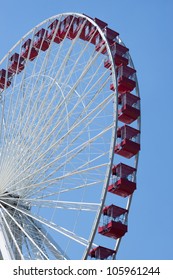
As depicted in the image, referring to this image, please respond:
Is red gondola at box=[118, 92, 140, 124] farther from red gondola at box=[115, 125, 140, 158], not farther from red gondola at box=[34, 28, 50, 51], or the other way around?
red gondola at box=[34, 28, 50, 51]

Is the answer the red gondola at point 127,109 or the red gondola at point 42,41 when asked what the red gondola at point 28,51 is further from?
the red gondola at point 127,109

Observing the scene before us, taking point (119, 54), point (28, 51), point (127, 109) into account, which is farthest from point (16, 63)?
point (127, 109)

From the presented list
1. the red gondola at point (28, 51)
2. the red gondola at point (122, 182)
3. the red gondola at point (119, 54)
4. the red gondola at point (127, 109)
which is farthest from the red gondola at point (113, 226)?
the red gondola at point (28, 51)

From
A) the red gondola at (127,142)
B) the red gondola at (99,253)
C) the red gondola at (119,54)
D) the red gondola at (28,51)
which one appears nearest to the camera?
the red gondola at (99,253)

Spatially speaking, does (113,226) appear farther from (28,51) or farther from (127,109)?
(28,51)

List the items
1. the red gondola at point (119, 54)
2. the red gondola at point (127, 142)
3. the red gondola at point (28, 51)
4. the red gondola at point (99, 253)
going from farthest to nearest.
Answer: the red gondola at point (28, 51) → the red gondola at point (119, 54) → the red gondola at point (127, 142) → the red gondola at point (99, 253)

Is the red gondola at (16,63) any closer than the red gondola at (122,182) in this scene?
No

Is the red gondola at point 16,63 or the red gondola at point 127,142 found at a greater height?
the red gondola at point 16,63

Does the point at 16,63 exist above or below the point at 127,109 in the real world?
above

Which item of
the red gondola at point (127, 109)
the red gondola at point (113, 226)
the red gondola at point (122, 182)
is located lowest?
the red gondola at point (113, 226)

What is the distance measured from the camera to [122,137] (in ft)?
102

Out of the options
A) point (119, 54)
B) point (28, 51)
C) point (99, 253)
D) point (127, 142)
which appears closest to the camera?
point (99, 253)
